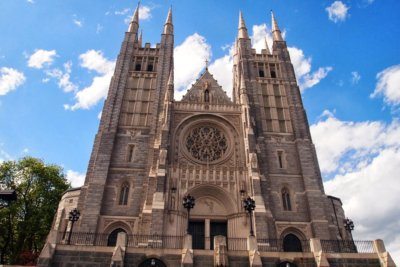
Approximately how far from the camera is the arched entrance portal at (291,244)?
24883mm

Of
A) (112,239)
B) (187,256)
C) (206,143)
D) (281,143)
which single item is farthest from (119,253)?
(281,143)

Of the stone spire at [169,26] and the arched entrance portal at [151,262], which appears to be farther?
the stone spire at [169,26]

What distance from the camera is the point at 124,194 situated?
2648cm

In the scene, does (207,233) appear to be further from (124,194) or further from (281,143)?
(281,143)

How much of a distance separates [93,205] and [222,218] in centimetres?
1040

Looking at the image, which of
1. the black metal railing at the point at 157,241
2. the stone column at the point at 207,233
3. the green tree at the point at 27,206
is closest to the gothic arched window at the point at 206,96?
the stone column at the point at 207,233

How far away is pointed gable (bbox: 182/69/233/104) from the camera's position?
32.2 m

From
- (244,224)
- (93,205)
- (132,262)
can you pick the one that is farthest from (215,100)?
(132,262)

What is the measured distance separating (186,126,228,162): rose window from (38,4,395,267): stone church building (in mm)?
97

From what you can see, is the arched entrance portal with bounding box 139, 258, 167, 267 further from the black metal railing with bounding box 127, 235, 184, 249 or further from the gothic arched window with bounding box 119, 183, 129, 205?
the gothic arched window with bounding box 119, 183, 129, 205

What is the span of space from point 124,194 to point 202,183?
22.2 ft

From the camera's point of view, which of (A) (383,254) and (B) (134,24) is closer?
(A) (383,254)

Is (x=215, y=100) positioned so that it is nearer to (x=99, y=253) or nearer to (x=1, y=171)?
(x=99, y=253)

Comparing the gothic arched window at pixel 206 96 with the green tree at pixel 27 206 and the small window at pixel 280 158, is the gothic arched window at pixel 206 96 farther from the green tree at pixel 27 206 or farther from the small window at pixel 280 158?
the green tree at pixel 27 206
